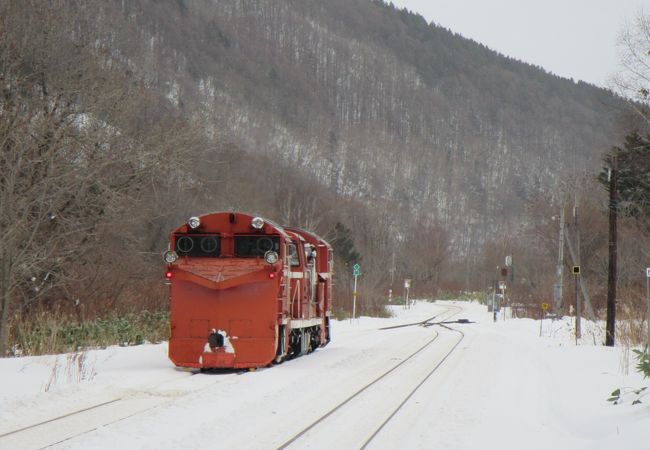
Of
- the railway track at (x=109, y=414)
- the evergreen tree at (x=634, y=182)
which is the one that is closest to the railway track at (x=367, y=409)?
the railway track at (x=109, y=414)

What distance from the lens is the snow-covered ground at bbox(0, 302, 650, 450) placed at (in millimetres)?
9359

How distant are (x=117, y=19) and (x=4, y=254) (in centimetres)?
1674

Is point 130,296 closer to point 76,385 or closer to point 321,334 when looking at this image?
point 321,334

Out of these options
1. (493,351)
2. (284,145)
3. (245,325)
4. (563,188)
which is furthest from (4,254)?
(284,145)

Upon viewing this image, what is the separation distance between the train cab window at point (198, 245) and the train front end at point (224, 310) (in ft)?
1.17

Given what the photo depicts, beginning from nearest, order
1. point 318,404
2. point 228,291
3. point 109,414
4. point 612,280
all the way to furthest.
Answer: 1. point 109,414
2. point 318,404
3. point 228,291
4. point 612,280

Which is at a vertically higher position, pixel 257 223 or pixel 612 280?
pixel 257 223

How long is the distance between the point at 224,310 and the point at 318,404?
4.94 m

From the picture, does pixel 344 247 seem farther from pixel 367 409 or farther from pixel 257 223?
pixel 367 409

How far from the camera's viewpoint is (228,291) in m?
16.7

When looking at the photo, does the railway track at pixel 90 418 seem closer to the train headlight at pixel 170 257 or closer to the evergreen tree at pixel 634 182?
the train headlight at pixel 170 257

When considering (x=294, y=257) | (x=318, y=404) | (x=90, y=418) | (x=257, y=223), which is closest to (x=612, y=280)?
(x=294, y=257)

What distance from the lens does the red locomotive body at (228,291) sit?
16.5 meters

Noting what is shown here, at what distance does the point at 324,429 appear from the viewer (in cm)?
1009
